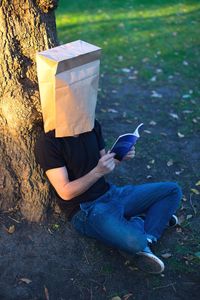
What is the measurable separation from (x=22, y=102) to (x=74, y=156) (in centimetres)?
47

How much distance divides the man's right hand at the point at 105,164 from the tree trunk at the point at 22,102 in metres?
0.52

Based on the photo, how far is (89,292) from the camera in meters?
2.84

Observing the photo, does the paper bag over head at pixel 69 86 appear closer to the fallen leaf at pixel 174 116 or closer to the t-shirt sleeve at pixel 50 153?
the t-shirt sleeve at pixel 50 153

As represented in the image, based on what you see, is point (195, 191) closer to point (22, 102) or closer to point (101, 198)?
point (101, 198)

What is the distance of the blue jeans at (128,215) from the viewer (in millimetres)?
2887

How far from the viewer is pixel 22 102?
2.89 metres

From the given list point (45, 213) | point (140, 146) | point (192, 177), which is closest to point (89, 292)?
point (45, 213)

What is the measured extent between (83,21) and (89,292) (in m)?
7.04

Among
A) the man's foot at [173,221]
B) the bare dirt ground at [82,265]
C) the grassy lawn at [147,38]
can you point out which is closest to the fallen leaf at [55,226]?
the bare dirt ground at [82,265]

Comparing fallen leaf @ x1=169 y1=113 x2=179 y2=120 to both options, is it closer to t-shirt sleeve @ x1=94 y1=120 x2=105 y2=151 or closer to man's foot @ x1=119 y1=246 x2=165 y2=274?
t-shirt sleeve @ x1=94 y1=120 x2=105 y2=151

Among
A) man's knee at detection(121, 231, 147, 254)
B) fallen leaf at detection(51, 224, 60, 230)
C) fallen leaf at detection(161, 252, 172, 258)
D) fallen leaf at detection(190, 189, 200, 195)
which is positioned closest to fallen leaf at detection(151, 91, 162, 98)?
fallen leaf at detection(190, 189, 200, 195)

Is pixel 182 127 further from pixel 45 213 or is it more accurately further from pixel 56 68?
pixel 56 68

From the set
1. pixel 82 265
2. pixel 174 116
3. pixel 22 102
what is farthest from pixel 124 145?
pixel 174 116

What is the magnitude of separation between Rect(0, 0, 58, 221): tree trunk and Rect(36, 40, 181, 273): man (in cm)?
19
